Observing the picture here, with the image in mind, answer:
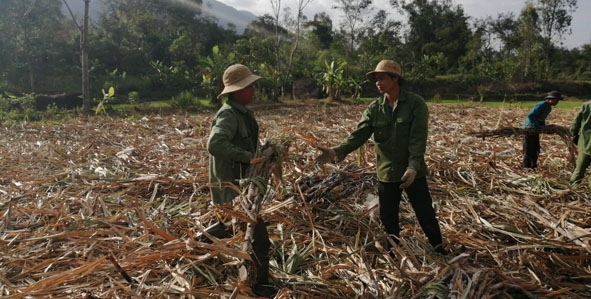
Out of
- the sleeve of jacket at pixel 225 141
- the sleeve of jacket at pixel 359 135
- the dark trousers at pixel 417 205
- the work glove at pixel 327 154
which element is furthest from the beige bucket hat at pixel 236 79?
the dark trousers at pixel 417 205

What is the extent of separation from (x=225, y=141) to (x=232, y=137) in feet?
0.33

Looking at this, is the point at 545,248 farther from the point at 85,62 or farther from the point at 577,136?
the point at 85,62

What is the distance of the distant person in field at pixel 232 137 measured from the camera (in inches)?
91.4

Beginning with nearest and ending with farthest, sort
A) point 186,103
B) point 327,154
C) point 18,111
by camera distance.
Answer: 1. point 327,154
2. point 18,111
3. point 186,103

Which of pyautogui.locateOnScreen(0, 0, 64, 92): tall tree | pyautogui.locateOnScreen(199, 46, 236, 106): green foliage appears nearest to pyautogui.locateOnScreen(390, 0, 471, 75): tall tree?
pyautogui.locateOnScreen(199, 46, 236, 106): green foliage

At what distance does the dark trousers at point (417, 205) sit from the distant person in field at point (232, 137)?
1002mm

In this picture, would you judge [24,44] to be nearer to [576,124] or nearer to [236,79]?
[236,79]

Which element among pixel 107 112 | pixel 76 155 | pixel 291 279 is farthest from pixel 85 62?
pixel 291 279

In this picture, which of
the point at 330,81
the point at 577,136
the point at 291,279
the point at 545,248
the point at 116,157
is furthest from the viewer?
the point at 330,81

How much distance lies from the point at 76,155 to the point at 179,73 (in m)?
15.0

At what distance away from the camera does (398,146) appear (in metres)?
2.68

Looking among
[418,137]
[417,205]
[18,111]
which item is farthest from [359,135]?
[18,111]

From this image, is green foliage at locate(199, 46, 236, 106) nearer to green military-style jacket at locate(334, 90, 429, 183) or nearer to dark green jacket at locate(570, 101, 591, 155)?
dark green jacket at locate(570, 101, 591, 155)

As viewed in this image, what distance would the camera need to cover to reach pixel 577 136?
442 centimetres
